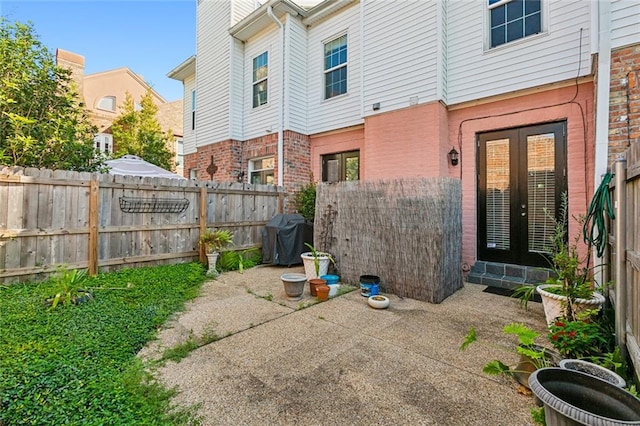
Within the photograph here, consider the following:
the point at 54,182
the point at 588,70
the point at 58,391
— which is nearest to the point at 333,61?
the point at 588,70

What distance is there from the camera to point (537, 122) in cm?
496

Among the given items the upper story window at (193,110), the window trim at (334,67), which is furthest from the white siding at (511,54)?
the upper story window at (193,110)

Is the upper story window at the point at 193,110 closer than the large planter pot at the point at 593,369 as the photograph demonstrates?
No

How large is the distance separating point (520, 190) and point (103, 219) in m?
7.11

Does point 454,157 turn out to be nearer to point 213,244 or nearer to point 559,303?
point 559,303

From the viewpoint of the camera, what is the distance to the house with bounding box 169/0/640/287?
4508mm

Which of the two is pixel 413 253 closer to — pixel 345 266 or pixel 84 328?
pixel 345 266

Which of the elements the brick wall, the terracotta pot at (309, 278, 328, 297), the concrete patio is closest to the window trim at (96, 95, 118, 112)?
the concrete patio

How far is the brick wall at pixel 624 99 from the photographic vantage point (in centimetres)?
356

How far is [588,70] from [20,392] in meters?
7.26

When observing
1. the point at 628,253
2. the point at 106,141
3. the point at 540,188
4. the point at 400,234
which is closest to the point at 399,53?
the point at 540,188

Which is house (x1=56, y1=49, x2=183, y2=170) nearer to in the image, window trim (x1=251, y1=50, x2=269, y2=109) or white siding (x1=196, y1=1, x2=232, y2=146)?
white siding (x1=196, y1=1, x2=232, y2=146)

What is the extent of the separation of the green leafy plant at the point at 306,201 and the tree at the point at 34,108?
4697 mm

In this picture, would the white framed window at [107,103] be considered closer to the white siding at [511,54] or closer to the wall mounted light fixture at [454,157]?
the white siding at [511,54]
